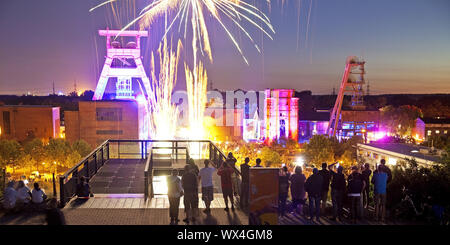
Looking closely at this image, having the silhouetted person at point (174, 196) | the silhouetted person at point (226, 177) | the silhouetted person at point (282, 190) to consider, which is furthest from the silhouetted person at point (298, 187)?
the silhouetted person at point (174, 196)

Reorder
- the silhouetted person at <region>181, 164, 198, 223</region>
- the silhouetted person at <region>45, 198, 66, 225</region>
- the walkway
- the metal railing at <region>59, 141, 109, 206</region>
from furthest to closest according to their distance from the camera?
1. the walkway
2. the metal railing at <region>59, 141, 109, 206</region>
3. the silhouetted person at <region>181, 164, 198, 223</region>
4. the silhouetted person at <region>45, 198, 66, 225</region>

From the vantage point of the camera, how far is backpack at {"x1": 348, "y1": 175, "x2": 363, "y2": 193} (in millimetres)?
7412

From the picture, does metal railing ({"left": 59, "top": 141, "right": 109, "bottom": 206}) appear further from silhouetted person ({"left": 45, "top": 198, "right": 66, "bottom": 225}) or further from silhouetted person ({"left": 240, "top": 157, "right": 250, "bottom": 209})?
silhouetted person ({"left": 240, "top": 157, "right": 250, "bottom": 209})

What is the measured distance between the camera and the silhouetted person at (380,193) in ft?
24.6

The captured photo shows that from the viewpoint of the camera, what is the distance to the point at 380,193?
7.50 m

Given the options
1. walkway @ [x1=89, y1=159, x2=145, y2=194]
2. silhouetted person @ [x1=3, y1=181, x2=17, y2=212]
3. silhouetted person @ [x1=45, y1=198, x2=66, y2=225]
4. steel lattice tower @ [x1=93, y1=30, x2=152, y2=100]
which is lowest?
walkway @ [x1=89, y1=159, x2=145, y2=194]

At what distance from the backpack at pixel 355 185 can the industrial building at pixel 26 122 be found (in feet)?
176

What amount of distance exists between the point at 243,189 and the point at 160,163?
522cm

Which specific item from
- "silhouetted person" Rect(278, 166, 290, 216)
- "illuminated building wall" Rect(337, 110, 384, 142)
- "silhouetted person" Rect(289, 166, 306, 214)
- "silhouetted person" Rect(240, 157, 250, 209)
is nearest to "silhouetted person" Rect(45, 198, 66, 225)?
"silhouetted person" Rect(240, 157, 250, 209)

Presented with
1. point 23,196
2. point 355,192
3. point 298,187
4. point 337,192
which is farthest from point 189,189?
point 23,196

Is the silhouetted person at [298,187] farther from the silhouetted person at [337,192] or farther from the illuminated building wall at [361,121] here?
the illuminated building wall at [361,121]

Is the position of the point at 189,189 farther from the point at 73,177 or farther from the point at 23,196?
the point at 23,196

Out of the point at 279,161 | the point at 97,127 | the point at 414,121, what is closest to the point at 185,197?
the point at 279,161
